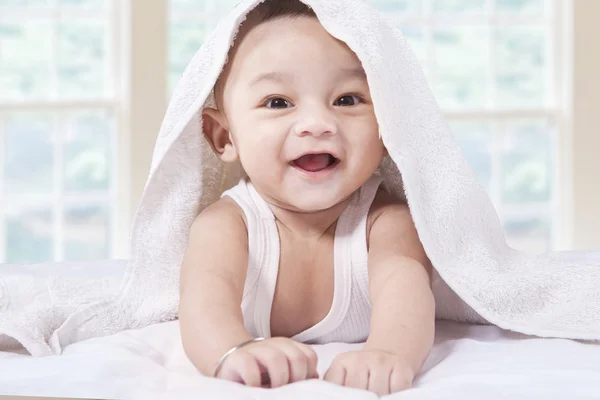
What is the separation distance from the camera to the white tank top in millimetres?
1213

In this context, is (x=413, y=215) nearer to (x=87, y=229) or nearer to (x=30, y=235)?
(x=87, y=229)

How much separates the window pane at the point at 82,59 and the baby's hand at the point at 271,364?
275 centimetres

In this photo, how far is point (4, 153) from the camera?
3.51 m

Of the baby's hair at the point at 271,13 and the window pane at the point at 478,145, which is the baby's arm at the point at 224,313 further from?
the window pane at the point at 478,145

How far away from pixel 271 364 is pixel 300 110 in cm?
40

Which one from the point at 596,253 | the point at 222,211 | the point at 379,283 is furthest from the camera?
the point at 596,253

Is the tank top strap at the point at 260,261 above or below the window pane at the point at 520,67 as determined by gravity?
below

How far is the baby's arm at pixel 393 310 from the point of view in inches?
35.0

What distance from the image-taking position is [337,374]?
894 mm

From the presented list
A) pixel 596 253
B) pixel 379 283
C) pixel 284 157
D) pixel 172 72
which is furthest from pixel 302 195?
pixel 172 72

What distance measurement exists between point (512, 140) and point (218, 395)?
299 centimetres

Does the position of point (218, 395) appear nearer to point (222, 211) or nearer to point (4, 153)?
point (222, 211)

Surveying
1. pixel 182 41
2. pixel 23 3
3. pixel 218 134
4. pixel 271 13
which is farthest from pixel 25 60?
pixel 271 13

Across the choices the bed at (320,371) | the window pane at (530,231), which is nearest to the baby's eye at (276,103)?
the bed at (320,371)
